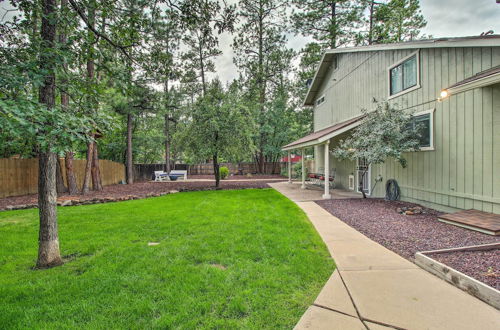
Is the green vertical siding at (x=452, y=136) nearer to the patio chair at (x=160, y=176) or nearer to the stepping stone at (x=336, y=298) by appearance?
the stepping stone at (x=336, y=298)

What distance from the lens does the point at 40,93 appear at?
309cm

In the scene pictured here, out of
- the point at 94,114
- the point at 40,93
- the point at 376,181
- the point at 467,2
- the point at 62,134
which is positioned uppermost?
the point at 467,2

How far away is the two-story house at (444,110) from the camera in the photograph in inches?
195

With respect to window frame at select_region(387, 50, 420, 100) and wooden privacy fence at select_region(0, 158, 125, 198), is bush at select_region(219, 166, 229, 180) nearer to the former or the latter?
wooden privacy fence at select_region(0, 158, 125, 198)

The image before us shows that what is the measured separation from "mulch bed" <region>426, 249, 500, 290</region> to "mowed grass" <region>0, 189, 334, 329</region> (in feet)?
5.09

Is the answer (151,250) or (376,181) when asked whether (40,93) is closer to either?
(151,250)

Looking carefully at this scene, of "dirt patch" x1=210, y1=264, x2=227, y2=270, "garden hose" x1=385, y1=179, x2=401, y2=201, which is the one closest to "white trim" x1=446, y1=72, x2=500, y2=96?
"garden hose" x1=385, y1=179, x2=401, y2=201

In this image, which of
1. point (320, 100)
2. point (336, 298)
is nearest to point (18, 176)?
point (336, 298)

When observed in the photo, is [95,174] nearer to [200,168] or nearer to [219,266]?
[219,266]

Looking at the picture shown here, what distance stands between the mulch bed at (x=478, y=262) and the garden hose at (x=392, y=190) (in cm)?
450

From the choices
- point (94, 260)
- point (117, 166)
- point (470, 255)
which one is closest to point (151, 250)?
point (94, 260)

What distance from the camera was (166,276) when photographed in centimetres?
291

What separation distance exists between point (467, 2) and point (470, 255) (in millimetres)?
14079

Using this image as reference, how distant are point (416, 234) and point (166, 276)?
4.53m
